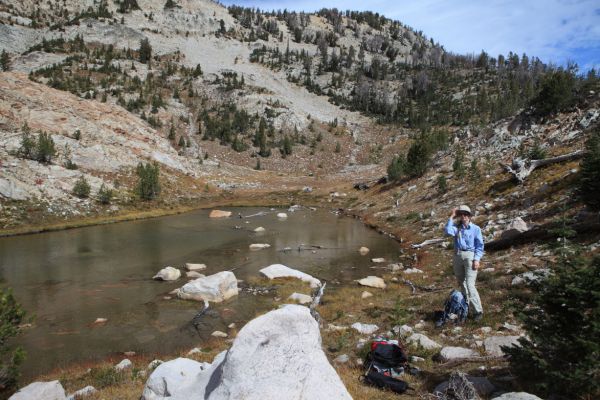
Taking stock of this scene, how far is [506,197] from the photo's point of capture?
24.6 meters

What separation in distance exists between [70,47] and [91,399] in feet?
372

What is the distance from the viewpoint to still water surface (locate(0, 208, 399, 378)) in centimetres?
1375

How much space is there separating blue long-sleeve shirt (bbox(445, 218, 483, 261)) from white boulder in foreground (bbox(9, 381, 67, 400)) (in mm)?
9839

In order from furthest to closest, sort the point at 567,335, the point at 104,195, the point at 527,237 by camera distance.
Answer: the point at 104,195 < the point at 527,237 < the point at 567,335

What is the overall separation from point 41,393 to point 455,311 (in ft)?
33.6

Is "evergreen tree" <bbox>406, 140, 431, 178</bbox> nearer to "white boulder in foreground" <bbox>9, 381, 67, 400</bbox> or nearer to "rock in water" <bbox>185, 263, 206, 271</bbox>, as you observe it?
"rock in water" <bbox>185, 263, 206, 271</bbox>

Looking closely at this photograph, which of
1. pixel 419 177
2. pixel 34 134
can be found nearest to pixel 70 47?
pixel 34 134

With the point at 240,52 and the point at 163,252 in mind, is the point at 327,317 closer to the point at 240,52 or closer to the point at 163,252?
the point at 163,252

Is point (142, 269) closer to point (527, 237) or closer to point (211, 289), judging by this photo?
point (211, 289)

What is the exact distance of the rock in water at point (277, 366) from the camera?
16.3 ft

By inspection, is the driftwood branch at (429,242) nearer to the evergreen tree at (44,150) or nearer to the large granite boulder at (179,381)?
the large granite boulder at (179,381)

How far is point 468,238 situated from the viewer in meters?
10.0

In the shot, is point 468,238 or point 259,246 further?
point 259,246

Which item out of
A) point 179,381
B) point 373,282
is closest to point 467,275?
point 179,381
